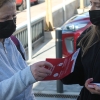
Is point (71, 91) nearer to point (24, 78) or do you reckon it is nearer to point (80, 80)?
point (80, 80)

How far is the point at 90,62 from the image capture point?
100 inches

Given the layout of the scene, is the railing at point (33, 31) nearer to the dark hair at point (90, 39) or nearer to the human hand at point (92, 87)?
the dark hair at point (90, 39)

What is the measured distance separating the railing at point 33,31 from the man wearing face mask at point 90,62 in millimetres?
5230

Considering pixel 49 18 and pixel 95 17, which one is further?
pixel 49 18

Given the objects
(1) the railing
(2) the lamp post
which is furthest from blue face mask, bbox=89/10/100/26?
(2) the lamp post

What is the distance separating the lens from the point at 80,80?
2766mm

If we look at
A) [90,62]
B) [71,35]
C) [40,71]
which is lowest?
[71,35]

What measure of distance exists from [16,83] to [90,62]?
2.17ft

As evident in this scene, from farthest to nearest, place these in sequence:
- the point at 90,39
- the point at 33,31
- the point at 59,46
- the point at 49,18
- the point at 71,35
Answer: the point at 49,18 → the point at 33,31 → the point at 71,35 → the point at 59,46 → the point at 90,39

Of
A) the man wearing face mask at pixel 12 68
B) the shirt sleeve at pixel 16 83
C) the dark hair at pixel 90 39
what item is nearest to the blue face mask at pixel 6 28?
the man wearing face mask at pixel 12 68

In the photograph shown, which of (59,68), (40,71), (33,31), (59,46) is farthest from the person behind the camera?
(33,31)

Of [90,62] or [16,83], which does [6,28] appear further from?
[90,62]

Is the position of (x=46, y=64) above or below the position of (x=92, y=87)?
above

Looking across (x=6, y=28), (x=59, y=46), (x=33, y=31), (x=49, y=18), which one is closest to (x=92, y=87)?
(x=6, y=28)
